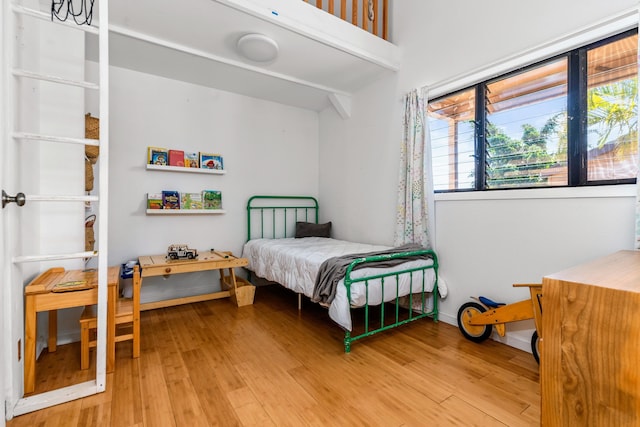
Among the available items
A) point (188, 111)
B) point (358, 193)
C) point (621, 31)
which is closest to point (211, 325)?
point (358, 193)

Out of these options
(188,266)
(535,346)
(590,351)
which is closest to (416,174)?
(535,346)

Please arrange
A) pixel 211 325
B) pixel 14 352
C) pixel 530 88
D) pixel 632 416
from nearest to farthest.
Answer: pixel 632 416
pixel 14 352
pixel 530 88
pixel 211 325

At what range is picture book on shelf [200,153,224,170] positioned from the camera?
3371mm

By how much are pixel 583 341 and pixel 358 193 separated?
2858mm

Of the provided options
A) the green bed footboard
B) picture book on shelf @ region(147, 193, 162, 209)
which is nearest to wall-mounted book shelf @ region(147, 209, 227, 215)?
picture book on shelf @ region(147, 193, 162, 209)

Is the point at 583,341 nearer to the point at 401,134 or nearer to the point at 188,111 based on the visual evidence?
the point at 401,134

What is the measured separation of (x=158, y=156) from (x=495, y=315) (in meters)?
3.34

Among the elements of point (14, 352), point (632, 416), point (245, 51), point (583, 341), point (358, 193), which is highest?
point (245, 51)

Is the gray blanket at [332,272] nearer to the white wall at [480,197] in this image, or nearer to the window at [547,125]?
the white wall at [480,197]

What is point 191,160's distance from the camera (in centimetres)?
332

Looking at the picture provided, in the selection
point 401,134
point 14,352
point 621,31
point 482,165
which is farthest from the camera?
point 401,134

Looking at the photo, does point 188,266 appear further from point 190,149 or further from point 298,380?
point 298,380

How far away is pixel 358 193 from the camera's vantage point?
3.53m

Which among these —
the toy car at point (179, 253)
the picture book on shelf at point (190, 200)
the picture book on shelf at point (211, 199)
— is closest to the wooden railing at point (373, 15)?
the picture book on shelf at point (211, 199)
